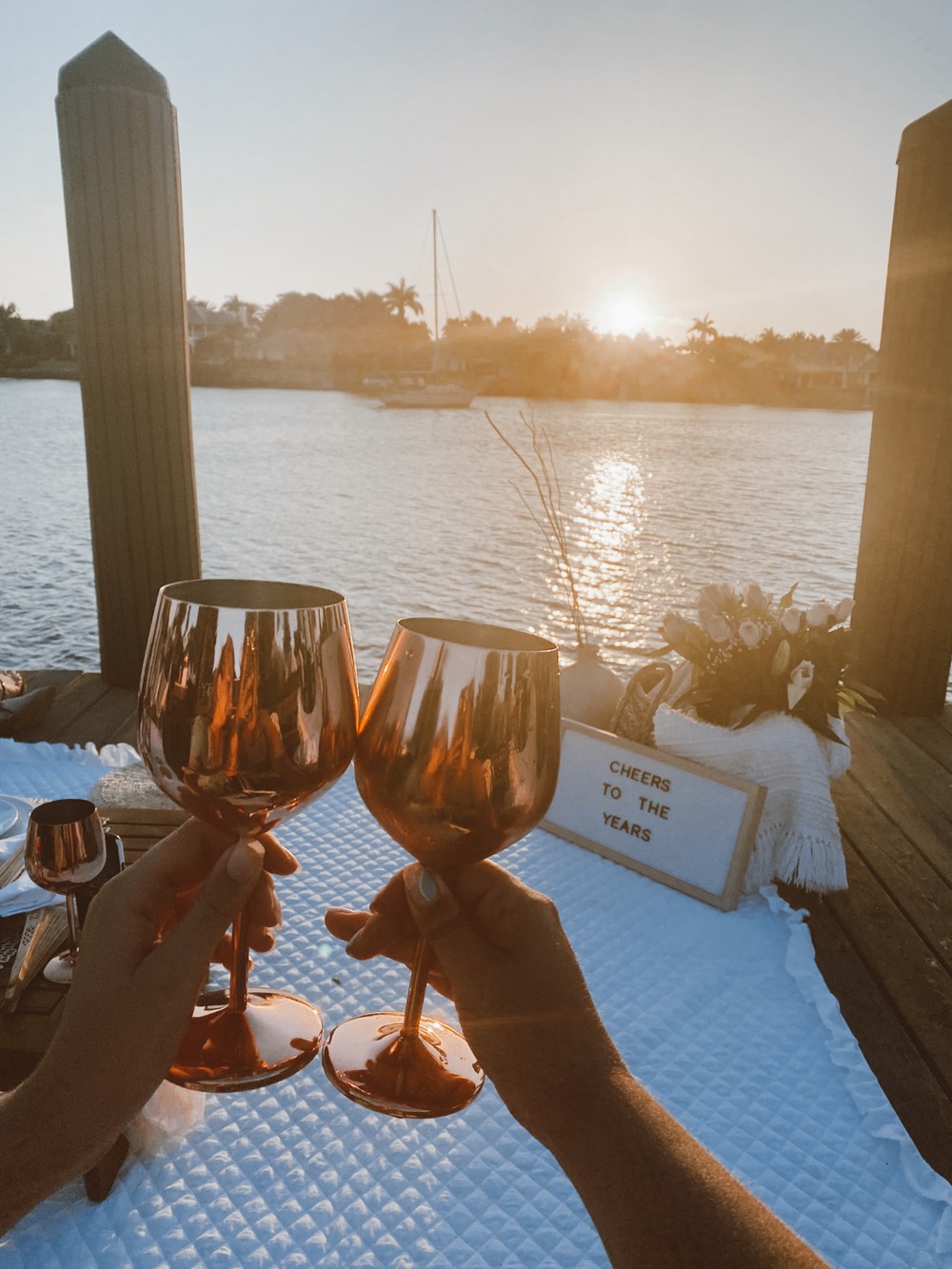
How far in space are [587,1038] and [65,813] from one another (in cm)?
78

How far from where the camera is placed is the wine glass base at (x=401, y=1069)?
2.74 ft

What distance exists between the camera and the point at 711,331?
2581 inches

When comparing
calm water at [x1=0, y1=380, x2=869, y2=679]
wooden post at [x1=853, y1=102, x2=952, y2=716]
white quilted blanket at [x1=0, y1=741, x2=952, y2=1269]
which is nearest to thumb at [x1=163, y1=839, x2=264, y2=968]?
white quilted blanket at [x1=0, y1=741, x2=952, y2=1269]

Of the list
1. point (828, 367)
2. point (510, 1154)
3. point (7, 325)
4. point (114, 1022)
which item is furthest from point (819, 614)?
point (828, 367)

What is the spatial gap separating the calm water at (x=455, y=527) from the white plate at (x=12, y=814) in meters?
1.65

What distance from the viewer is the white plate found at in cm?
139

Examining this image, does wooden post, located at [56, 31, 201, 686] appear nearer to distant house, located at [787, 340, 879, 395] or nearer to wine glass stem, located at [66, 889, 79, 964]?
wine glass stem, located at [66, 889, 79, 964]

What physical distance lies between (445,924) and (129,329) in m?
3.14

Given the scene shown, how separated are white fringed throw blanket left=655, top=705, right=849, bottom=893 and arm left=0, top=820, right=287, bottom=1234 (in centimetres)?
163

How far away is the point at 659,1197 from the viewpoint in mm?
566

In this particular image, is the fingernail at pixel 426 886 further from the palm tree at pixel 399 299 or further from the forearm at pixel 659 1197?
the palm tree at pixel 399 299

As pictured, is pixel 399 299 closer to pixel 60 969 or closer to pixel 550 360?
pixel 550 360

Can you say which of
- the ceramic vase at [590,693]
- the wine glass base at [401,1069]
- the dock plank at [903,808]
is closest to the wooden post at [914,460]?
the dock plank at [903,808]

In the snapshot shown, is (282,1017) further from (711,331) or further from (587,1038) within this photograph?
(711,331)
